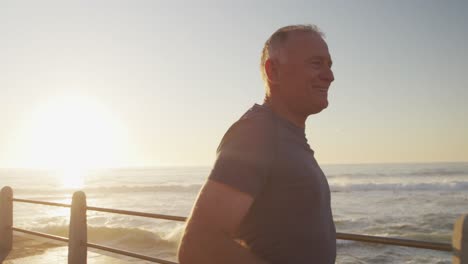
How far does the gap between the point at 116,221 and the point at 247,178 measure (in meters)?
19.4

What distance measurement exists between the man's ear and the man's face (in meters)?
0.02

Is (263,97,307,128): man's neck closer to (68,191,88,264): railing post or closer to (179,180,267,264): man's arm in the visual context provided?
(179,180,267,264): man's arm

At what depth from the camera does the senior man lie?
1.24 m

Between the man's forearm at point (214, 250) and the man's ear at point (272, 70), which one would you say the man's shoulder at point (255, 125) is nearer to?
the man's ear at point (272, 70)

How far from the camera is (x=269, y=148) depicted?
1.33m

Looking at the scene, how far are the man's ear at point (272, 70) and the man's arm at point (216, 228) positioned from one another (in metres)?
0.54

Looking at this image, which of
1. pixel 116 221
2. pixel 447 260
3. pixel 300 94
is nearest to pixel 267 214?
pixel 300 94

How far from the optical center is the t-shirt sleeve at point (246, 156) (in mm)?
1259

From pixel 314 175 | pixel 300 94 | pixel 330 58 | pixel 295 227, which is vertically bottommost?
pixel 295 227

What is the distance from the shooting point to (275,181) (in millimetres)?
1356

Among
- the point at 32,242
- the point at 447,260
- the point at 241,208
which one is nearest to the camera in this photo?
the point at 241,208

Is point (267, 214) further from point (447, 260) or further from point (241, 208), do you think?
point (447, 260)

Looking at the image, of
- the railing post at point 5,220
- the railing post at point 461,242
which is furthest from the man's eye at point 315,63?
the railing post at point 5,220

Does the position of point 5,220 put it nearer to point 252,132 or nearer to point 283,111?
point 283,111
